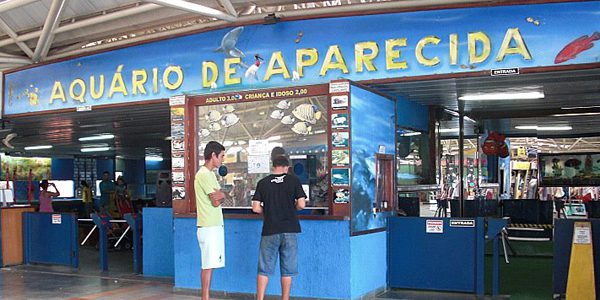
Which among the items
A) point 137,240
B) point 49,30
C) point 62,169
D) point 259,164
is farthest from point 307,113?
point 62,169

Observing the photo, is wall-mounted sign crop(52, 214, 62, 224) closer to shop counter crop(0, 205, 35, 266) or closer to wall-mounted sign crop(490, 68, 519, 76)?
shop counter crop(0, 205, 35, 266)

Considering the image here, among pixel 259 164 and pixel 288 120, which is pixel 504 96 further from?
pixel 259 164

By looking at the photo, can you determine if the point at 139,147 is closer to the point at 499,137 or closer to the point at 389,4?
the point at 499,137

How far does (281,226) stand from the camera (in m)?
6.22

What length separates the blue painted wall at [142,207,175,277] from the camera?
8.98 metres

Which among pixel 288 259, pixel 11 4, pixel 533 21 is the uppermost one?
pixel 11 4

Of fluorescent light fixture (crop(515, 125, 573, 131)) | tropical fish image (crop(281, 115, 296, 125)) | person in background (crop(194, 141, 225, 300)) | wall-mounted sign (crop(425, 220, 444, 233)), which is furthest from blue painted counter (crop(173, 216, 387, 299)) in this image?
fluorescent light fixture (crop(515, 125, 573, 131))

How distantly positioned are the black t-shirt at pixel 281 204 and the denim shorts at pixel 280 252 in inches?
2.7

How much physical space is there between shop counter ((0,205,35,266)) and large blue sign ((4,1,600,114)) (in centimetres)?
249

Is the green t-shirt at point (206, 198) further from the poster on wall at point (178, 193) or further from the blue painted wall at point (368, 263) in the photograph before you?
the blue painted wall at point (368, 263)

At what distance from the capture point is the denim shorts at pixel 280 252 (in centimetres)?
627

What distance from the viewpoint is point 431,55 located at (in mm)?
7367

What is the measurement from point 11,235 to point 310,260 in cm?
625

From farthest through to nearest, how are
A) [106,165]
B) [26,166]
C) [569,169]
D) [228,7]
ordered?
[106,165] < [26,166] < [569,169] < [228,7]
